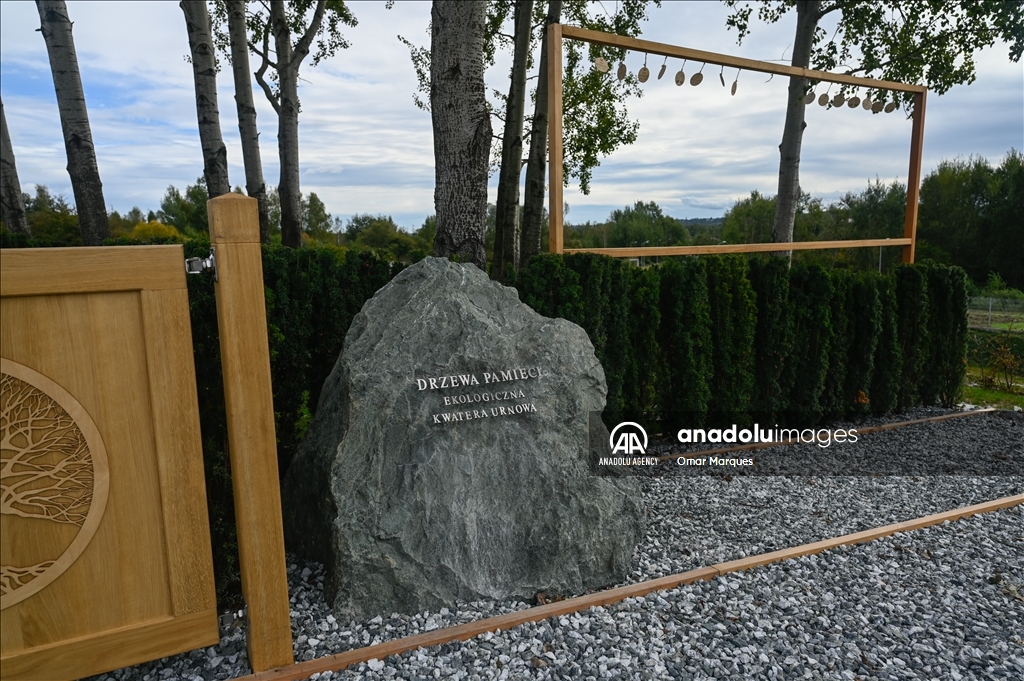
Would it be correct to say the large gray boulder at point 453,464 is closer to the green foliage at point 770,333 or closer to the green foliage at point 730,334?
the green foliage at point 730,334

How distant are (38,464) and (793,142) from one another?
8187mm

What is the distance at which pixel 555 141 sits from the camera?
4.68 m

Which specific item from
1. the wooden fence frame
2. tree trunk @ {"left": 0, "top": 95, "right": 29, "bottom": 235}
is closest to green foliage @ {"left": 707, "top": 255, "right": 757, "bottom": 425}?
the wooden fence frame

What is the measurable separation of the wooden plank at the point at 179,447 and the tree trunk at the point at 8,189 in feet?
21.5

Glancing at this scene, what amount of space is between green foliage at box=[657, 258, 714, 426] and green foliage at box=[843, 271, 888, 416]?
1775 mm

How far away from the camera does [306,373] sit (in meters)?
3.78

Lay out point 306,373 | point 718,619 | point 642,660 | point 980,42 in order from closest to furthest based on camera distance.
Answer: point 642,660 → point 718,619 → point 306,373 → point 980,42

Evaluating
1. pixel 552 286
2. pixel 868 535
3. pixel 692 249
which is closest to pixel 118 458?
pixel 552 286

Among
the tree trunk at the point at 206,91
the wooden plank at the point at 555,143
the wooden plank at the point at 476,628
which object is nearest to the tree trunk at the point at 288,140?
the tree trunk at the point at 206,91

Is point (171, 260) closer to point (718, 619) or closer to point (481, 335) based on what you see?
point (481, 335)

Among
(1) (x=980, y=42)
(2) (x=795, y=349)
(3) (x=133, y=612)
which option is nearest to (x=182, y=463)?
(3) (x=133, y=612)

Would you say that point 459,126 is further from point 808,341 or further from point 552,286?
point 808,341

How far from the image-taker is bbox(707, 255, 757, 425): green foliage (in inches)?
210

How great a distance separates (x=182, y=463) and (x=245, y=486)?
0.73 ft
